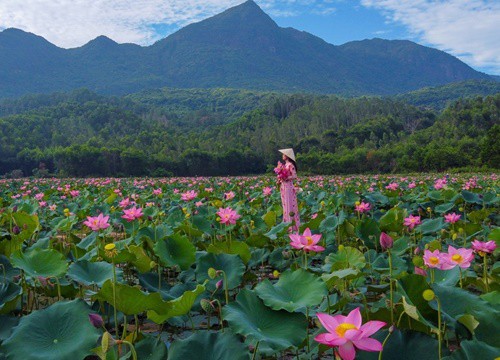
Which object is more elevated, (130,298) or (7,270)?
(130,298)

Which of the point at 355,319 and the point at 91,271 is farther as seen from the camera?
the point at 91,271

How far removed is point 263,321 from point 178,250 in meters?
1.26

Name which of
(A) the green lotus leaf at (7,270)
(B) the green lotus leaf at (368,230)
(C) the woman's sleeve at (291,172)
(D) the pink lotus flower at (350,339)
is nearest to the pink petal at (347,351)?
(D) the pink lotus flower at (350,339)

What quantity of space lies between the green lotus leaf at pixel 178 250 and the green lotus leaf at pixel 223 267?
335mm

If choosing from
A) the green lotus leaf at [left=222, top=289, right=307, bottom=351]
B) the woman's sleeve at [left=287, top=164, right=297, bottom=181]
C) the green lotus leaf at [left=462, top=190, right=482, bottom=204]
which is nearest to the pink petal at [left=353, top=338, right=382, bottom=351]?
the green lotus leaf at [left=222, top=289, right=307, bottom=351]

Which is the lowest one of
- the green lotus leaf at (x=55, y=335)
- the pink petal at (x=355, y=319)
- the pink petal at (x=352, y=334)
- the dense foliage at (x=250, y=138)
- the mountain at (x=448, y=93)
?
the dense foliage at (x=250, y=138)

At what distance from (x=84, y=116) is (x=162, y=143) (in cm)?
2433

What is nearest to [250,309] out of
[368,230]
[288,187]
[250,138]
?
[368,230]

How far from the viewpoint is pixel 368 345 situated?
107 cm

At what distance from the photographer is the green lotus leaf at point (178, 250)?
9.08 feet

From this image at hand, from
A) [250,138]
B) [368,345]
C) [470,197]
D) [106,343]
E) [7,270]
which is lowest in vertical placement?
[250,138]

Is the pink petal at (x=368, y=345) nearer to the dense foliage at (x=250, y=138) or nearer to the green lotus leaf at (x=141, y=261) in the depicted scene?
the green lotus leaf at (x=141, y=261)

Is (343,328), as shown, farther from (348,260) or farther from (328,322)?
(348,260)

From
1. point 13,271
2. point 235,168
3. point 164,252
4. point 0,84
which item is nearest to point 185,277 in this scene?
point 164,252
